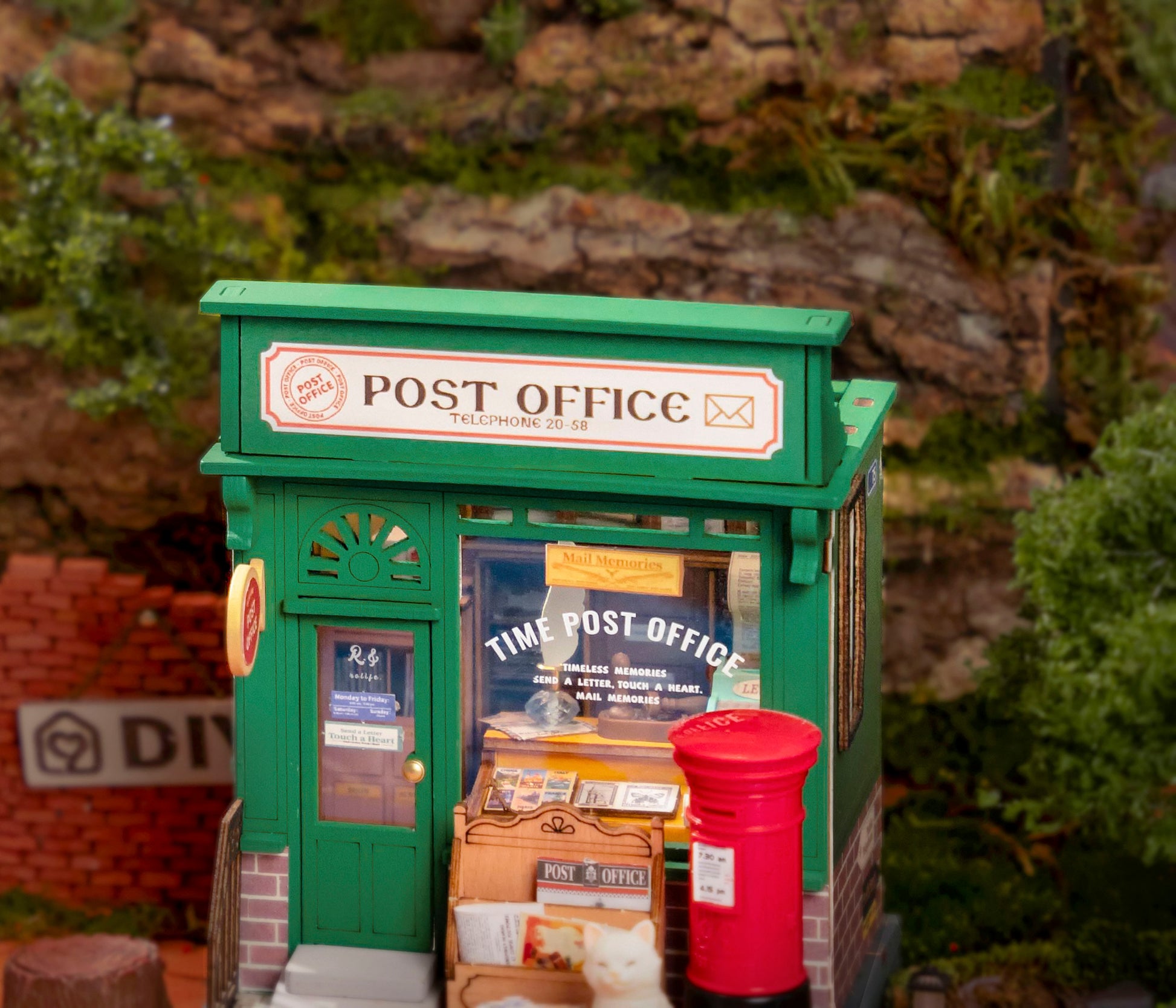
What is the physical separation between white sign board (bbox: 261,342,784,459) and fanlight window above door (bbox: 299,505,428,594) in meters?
0.40

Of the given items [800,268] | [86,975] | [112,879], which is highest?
[800,268]

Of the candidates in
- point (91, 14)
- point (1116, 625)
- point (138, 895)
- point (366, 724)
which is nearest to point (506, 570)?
point (366, 724)

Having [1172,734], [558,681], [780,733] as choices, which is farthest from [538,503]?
[1172,734]

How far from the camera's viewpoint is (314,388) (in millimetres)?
7254

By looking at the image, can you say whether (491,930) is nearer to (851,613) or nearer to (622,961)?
(622,961)

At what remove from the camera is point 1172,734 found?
26.4 ft

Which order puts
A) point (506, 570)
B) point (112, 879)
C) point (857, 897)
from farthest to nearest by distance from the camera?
point (112, 879) → point (857, 897) → point (506, 570)

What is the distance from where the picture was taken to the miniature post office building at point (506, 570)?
23.0ft

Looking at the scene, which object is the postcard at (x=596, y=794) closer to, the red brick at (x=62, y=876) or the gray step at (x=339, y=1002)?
the gray step at (x=339, y=1002)

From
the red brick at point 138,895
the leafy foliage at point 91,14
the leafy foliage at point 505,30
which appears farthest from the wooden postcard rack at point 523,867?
the leafy foliage at point 91,14

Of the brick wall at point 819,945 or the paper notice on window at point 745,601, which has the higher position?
the paper notice on window at point 745,601

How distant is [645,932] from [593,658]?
1148mm

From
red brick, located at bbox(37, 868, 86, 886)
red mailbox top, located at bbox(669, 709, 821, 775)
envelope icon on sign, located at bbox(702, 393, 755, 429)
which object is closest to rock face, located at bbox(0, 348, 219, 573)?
red brick, located at bbox(37, 868, 86, 886)

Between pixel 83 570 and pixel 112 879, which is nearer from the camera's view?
pixel 83 570
